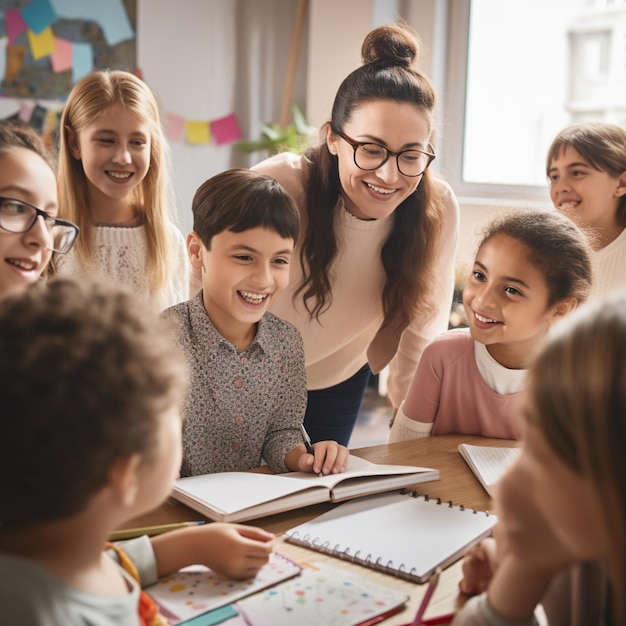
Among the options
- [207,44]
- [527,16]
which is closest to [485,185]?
[527,16]

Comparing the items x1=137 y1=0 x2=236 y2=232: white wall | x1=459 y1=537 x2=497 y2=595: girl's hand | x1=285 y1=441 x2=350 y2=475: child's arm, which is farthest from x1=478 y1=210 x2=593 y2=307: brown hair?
x1=137 y1=0 x2=236 y2=232: white wall

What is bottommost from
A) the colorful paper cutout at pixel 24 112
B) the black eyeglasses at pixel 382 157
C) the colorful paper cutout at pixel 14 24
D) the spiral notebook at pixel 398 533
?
the spiral notebook at pixel 398 533

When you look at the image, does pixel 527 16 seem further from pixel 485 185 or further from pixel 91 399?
pixel 91 399

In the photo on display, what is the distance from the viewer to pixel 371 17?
415cm

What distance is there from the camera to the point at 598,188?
A: 2266mm

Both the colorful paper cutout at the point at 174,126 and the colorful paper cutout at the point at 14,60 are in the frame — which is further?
the colorful paper cutout at the point at 174,126

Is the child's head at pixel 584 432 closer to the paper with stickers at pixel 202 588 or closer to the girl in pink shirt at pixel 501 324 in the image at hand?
the paper with stickers at pixel 202 588

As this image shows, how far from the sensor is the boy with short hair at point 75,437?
2.15 ft

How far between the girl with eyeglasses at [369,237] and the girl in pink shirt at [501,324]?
273mm

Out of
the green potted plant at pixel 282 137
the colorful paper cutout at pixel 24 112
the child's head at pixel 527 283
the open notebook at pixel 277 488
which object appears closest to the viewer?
the open notebook at pixel 277 488

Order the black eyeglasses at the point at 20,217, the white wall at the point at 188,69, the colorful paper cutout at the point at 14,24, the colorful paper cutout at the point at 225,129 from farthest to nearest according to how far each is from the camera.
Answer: the colorful paper cutout at the point at 225,129
the white wall at the point at 188,69
the colorful paper cutout at the point at 14,24
the black eyeglasses at the point at 20,217

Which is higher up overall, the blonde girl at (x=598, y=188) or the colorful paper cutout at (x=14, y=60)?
the colorful paper cutout at (x=14, y=60)

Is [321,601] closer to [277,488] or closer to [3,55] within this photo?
[277,488]

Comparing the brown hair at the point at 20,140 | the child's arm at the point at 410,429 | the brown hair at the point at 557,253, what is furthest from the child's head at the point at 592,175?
the brown hair at the point at 20,140
